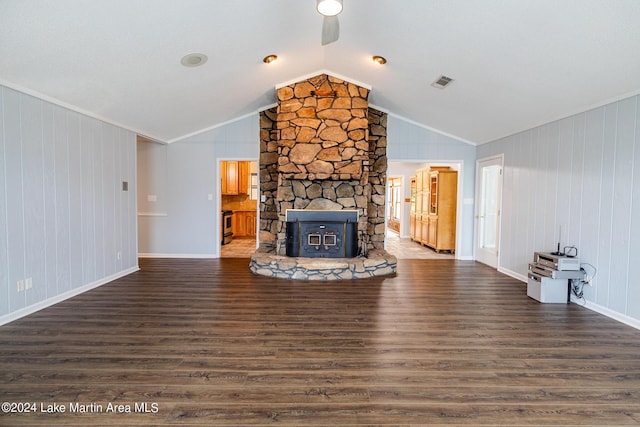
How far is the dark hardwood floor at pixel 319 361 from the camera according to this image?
186 centimetres

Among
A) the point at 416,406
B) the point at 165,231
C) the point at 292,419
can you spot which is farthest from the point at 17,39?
the point at 165,231

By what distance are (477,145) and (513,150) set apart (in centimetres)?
130

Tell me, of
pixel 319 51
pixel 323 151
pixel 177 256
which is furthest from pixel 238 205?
pixel 319 51

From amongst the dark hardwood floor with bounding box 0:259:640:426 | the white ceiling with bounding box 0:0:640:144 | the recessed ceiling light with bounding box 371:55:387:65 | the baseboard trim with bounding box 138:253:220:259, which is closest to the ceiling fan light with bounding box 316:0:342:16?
the white ceiling with bounding box 0:0:640:144

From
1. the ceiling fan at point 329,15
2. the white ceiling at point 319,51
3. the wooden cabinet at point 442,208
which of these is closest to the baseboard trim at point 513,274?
the wooden cabinet at point 442,208

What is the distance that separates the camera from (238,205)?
30.8 feet

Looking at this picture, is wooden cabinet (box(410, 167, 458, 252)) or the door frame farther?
wooden cabinet (box(410, 167, 458, 252))

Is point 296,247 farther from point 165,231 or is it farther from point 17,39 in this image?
point 17,39

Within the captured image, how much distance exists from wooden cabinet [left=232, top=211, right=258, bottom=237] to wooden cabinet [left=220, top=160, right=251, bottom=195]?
2.59 ft

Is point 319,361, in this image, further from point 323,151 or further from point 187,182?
point 187,182

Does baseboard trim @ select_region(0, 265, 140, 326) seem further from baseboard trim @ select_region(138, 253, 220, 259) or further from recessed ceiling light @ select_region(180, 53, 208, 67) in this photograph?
recessed ceiling light @ select_region(180, 53, 208, 67)

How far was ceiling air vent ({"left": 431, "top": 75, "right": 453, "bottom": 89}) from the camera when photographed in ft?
14.3

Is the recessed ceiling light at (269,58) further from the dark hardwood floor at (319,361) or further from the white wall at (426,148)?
the dark hardwood floor at (319,361)

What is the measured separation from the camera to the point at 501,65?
11.9 ft
